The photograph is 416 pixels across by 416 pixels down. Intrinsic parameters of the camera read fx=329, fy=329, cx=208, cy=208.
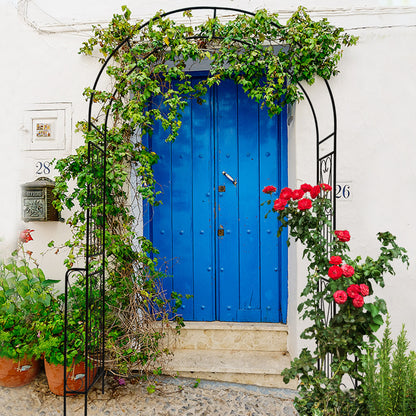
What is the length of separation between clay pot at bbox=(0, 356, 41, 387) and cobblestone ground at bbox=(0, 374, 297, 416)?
0.15ft

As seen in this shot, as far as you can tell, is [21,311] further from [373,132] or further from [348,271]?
[373,132]

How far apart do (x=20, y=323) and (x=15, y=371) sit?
1.24 ft

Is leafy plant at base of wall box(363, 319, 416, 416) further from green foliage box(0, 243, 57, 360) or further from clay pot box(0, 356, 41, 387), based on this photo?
clay pot box(0, 356, 41, 387)

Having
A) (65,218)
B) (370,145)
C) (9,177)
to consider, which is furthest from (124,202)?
(370,145)

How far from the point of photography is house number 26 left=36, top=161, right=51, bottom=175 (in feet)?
9.45

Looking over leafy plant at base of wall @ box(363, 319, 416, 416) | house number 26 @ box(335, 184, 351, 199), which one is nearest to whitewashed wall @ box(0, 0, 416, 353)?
house number 26 @ box(335, 184, 351, 199)

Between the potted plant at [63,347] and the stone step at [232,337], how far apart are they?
809 mm

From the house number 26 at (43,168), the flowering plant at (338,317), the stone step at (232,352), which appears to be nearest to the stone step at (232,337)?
the stone step at (232,352)

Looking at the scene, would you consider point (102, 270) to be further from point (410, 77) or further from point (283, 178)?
point (410, 77)

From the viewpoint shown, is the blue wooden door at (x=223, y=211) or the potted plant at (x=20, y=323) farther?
the blue wooden door at (x=223, y=211)

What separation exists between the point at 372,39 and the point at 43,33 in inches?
110

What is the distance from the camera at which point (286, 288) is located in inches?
118

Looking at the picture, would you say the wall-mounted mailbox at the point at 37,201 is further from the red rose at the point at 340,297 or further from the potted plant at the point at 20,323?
the red rose at the point at 340,297

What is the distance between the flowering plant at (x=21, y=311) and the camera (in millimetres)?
2264
